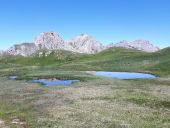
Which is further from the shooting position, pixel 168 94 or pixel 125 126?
pixel 168 94

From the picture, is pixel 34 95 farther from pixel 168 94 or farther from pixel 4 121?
pixel 168 94

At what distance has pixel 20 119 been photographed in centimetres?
3897

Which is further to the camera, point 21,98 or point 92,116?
point 21,98

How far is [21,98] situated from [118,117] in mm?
22686

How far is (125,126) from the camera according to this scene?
33594mm

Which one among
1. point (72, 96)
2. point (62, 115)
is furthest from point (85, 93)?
point (62, 115)

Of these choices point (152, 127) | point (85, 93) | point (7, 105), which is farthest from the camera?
point (85, 93)

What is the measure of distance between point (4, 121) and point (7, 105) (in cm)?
1110

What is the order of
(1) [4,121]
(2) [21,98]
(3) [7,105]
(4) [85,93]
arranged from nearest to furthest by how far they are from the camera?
(1) [4,121] → (3) [7,105] → (2) [21,98] → (4) [85,93]

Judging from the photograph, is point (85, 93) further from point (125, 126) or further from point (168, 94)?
point (125, 126)

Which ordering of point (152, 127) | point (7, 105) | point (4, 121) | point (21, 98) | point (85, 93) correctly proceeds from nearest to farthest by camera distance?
point (152, 127)
point (4, 121)
point (7, 105)
point (21, 98)
point (85, 93)

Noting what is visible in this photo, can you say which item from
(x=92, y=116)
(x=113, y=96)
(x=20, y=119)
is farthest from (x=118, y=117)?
(x=113, y=96)

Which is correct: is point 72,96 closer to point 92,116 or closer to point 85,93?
point 85,93

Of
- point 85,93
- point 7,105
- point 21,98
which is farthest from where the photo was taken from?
point 85,93
